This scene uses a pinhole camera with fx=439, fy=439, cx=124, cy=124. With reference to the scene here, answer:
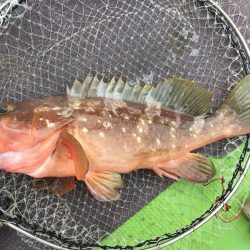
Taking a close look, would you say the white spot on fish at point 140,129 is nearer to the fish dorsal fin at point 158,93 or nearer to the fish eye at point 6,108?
the fish dorsal fin at point 158,93

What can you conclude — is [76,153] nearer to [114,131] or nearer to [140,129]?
[114,131]

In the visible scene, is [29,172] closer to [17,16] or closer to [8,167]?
[8,167]

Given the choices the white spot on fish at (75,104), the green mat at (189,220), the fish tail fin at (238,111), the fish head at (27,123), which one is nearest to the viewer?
the fish head at (27,123)

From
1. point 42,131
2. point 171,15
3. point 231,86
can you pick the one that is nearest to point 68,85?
point 42,131

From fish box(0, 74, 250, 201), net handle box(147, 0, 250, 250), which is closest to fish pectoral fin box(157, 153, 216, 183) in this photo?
fish box(0, 74, 250, 201)

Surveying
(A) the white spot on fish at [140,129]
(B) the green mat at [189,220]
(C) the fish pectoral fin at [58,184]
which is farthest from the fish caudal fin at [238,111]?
(C) the fish pectoral fin at [58,184]

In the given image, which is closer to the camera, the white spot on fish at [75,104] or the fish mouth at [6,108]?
the fish mouth at [6,108]

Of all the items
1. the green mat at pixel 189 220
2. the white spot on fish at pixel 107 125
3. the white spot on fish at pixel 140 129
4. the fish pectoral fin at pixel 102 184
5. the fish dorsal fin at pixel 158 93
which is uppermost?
the fish dorsal fin at pixel 158 93
